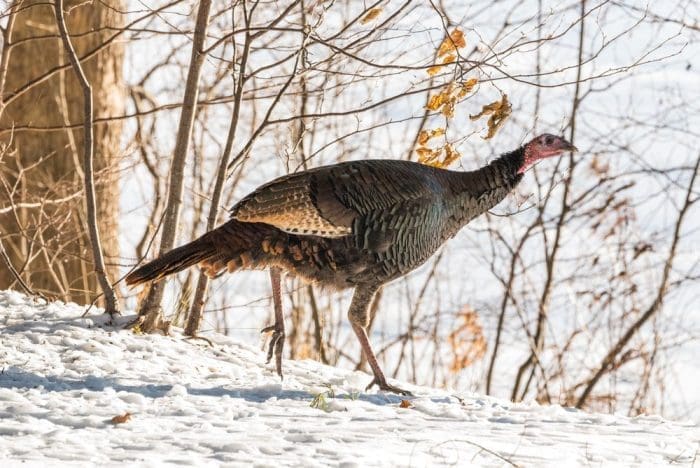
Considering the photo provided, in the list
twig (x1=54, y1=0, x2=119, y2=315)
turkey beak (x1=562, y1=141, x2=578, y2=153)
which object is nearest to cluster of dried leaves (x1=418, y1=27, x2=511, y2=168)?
turkey beak (x1=562, y1=141, x2=578, y2=153)

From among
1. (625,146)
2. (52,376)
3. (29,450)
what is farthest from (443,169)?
(625,146)

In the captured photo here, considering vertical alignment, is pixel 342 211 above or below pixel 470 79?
below

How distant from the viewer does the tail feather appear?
5.54m

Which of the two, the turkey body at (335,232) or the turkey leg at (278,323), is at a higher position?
the turkey body at (335,232)

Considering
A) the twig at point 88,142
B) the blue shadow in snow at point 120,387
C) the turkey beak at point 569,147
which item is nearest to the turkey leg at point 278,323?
the blue shadow in snow at point 120,387

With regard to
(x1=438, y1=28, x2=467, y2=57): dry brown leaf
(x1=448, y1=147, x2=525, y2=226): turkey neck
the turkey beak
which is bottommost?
(x1=448, y1=147, x2=525, y2=226): turkey neck

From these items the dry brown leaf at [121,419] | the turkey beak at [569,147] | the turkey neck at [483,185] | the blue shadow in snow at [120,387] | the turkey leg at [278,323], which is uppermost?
the turkey beak at [569,147]

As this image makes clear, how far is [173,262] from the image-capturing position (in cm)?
555

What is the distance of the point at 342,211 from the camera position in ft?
18.4

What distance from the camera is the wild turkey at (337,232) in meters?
5.57

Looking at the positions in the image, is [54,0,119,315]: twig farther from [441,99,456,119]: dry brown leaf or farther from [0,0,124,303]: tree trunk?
[0,0,124,303]: tree trunk

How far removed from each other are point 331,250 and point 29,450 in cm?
212

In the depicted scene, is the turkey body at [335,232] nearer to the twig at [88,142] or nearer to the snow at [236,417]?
the snow at [236,417]

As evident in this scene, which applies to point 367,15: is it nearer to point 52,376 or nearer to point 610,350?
point 52,376
